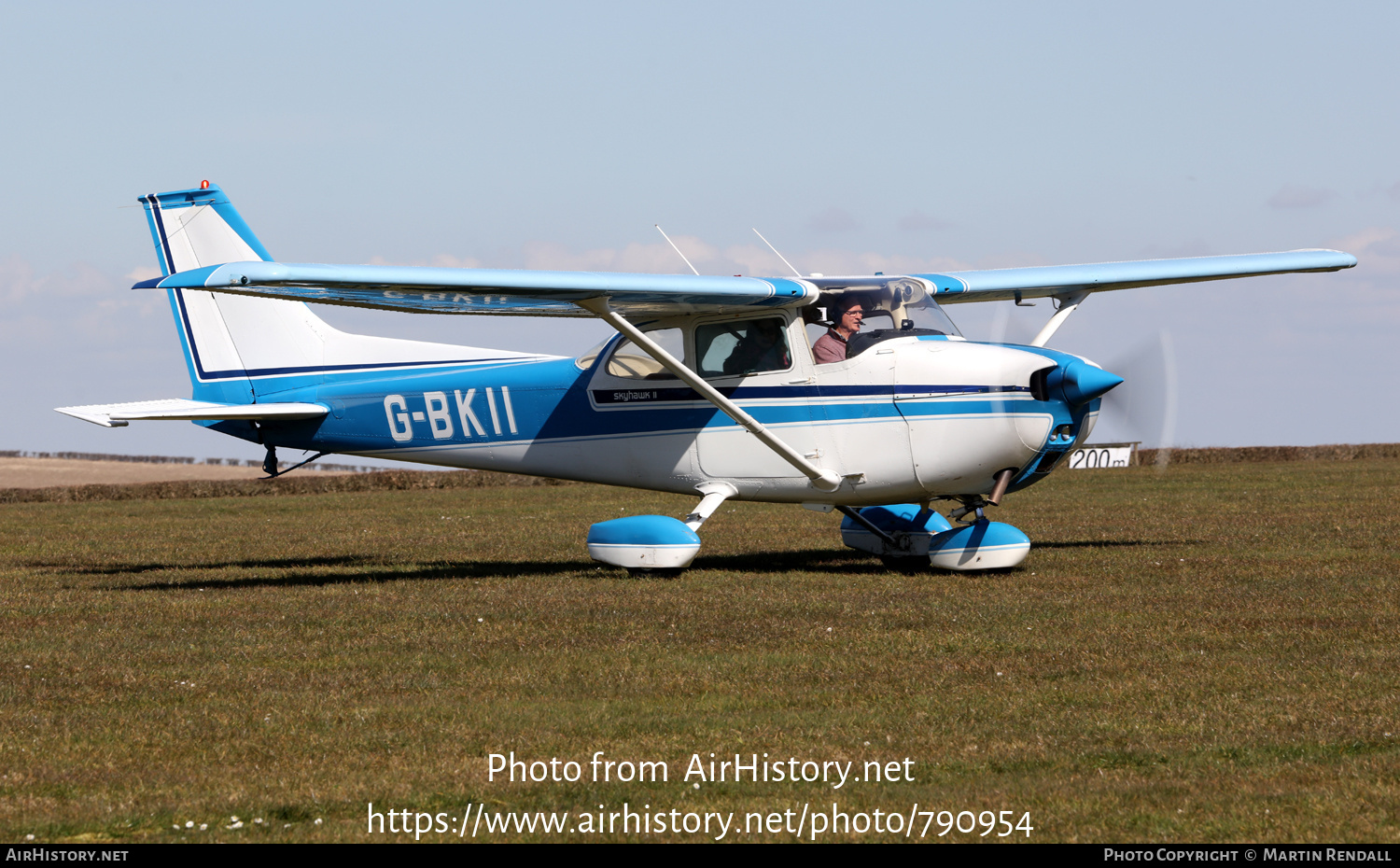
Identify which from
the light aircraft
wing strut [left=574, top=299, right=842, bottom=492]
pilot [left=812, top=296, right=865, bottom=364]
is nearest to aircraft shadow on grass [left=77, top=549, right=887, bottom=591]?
the light aircraft

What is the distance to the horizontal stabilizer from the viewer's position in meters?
14.1

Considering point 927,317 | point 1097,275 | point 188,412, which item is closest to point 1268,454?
point 1097,275

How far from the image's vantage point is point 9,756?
664cm

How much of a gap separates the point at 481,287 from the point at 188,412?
4718mm

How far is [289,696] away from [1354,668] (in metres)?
6.33

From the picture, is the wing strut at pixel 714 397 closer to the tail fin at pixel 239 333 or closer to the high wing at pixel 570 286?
the high wing at pixel 570 286

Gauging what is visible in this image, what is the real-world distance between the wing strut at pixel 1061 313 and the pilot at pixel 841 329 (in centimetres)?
245

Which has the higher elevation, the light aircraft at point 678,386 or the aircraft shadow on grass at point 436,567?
the light aircraft at point 678,386

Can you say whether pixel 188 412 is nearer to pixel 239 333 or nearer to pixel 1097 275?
pixel 239 333

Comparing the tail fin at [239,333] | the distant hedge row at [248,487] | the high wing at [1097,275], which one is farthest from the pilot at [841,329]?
the distant hedge row at [248,487]

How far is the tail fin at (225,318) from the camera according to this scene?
16203mm

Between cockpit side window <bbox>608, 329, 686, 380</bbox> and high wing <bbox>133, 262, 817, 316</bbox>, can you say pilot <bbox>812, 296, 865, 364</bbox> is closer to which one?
high wing <bbox>133, 262, 817, 316</bbox>

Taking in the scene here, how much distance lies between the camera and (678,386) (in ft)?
45.9
